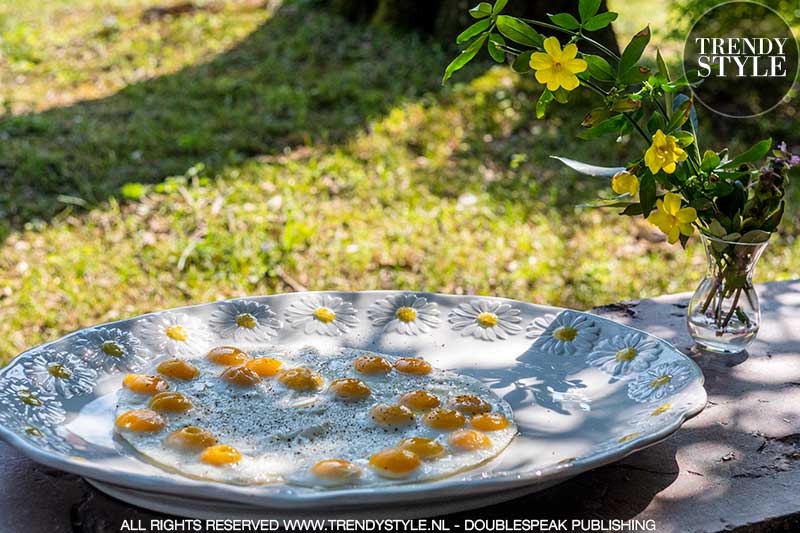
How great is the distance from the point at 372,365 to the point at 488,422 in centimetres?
31

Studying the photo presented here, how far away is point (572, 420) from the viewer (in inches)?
67.5

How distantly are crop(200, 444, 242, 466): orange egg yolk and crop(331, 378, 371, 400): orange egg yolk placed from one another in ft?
0.94

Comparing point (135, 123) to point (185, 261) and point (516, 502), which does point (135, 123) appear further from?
point (516, 502)

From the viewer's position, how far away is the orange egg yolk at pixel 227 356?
1.86 metres

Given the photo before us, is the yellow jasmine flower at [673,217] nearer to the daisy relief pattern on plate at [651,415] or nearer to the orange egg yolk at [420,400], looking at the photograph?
the daisy relief pattern on plate at [651,415]

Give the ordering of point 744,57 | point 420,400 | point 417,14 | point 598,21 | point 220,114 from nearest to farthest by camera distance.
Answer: point 420,400 < point 598,21 < point 220,114 < point 744,57 < point 417,14

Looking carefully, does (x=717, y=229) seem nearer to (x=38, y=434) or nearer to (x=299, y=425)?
(x=299, y=425)

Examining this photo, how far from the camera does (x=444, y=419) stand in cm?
162

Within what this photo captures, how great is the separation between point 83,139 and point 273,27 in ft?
7.50

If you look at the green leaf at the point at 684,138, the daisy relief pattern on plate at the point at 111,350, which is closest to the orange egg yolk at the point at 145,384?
the daisy relief pattern on plate at the point at 111,350

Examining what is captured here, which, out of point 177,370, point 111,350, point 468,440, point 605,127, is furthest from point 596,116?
point 111,350

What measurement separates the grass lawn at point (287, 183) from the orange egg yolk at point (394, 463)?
8.07ft

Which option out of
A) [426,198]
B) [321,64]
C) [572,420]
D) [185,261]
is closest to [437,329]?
[572,420]

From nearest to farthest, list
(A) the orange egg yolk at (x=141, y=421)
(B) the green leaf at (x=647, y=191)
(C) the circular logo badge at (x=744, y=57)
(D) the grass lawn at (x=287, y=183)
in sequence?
1. (A) the orange egg yolk at (x=141, y=421)
2. (B) the green leaf at (x=647, y=191)
3. (D) the grass lawn at (x=287, y=183)
4. (C) the circular logo badge at (x=744, y=57)
